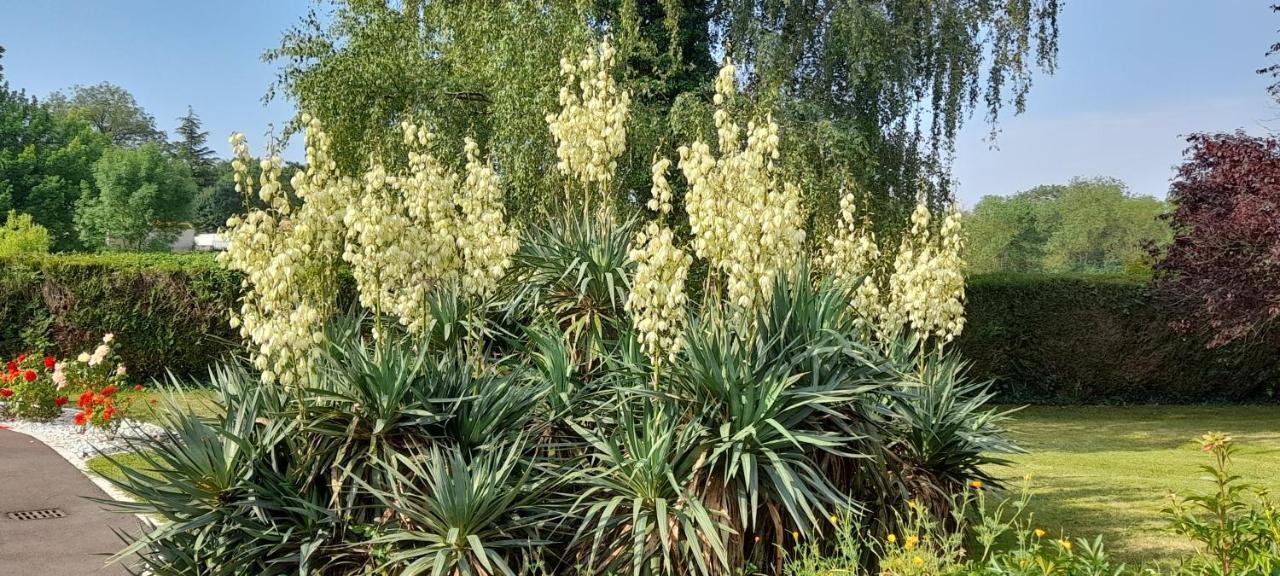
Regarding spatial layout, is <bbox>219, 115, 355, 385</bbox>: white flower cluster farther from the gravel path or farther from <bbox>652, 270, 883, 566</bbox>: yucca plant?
the gravel path

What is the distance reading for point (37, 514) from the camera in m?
7.14

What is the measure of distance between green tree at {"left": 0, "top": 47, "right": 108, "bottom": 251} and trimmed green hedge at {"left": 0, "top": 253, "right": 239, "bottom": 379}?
3170 cm

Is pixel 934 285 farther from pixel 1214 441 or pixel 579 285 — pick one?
pixel 1214 441

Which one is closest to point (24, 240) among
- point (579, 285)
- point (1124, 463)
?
point (579, 285)

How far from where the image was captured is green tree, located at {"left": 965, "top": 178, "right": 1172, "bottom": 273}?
178ft

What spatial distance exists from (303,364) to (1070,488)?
6665 mm

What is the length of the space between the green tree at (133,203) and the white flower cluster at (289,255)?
5018 centimetres

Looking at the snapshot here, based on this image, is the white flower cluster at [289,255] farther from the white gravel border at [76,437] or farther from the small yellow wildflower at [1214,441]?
the white gravel border at [76,437]

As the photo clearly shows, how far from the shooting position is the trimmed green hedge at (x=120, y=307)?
1474 centimetres

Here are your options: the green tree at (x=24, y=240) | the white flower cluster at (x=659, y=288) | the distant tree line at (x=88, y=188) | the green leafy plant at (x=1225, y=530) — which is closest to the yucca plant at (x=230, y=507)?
the white flower cluster at (x=659, y=288)

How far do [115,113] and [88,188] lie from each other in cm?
2656

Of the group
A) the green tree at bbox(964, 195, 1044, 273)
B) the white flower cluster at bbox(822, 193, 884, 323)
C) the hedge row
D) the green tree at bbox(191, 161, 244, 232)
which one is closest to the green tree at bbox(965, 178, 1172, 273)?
the green tree at bbox(964, 195, 1044, 273)

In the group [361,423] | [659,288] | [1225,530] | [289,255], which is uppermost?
[289,255]

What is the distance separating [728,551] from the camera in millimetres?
4816
